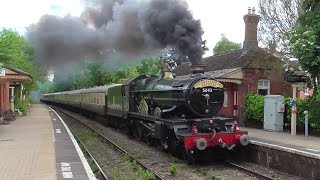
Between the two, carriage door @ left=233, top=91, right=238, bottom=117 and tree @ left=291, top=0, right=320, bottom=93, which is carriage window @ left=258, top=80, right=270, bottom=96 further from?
tree @ left=291, top=0, right=320, bottom=93

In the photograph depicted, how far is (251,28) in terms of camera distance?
23703 mm

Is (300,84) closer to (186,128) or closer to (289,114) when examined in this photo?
(289,114)

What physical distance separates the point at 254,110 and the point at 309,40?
16.8 ft

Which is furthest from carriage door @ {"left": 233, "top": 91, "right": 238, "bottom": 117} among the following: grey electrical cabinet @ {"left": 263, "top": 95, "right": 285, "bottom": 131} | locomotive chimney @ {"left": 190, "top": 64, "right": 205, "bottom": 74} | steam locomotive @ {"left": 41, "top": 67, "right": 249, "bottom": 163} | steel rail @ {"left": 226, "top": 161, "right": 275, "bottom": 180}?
steel rail @ {"left": 226, "top": 161, "right": 275, "bottom": 180}

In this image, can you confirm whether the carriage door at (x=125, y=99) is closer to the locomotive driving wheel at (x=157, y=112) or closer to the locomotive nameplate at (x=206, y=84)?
the locomotive driving wheel at (x=157, y=112)

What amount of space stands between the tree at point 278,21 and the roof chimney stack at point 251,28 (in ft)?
4.85

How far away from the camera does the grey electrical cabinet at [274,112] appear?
1753 centimetres

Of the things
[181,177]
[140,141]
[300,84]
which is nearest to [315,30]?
[300,84]

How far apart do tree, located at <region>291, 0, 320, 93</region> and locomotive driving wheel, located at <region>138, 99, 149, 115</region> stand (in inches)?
253

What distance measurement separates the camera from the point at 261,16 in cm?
2131

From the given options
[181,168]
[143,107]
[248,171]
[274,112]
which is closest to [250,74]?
[274,112]

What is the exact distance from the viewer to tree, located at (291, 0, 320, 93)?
619 inches

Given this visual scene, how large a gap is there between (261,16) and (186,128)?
476 inches

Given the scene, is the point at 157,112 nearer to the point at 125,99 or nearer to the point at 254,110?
the point at 125,99
